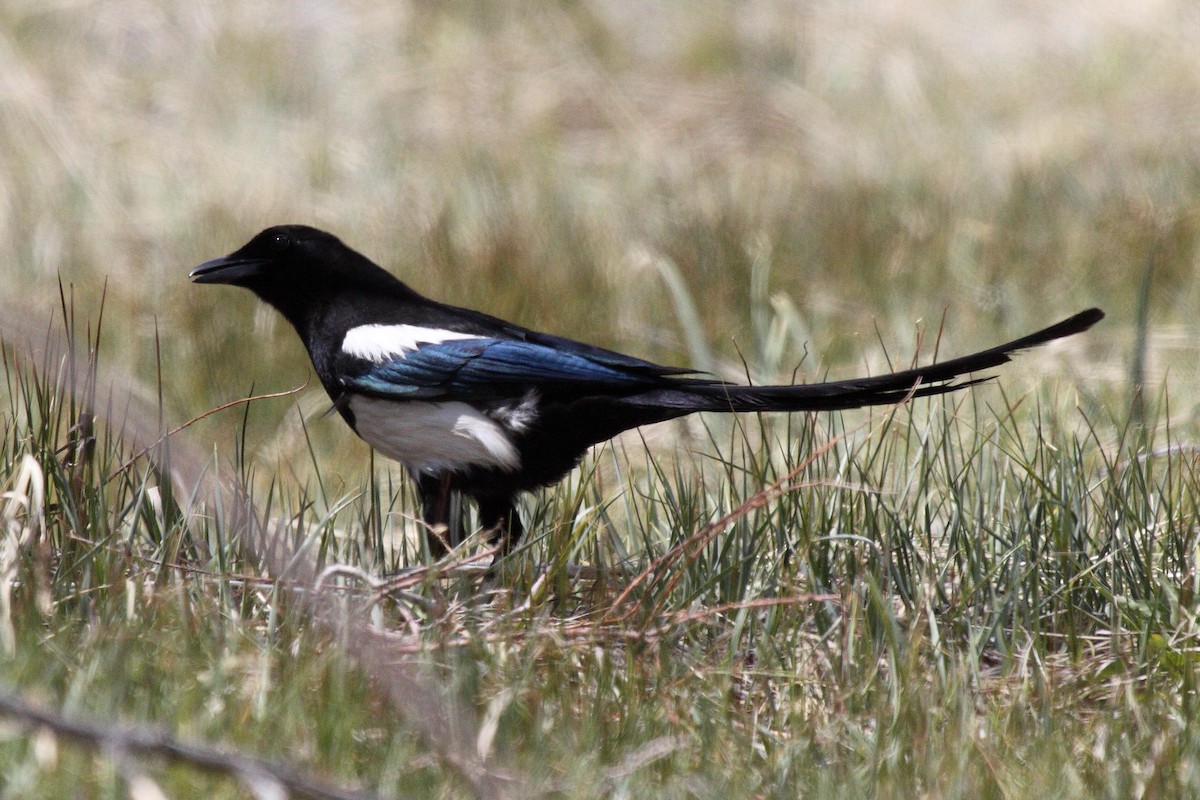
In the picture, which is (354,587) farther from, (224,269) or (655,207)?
(655,207)

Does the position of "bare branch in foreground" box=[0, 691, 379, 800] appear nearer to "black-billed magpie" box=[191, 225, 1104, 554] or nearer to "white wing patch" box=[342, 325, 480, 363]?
"black-billed magpie" box=[191, 225, 1104, 554]

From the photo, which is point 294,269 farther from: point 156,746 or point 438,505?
point 156,746

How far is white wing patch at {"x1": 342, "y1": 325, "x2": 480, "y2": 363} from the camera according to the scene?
3693 mm

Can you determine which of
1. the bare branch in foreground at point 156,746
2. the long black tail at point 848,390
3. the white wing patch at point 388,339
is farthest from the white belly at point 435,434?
the bare branch in foreground at point 156,746

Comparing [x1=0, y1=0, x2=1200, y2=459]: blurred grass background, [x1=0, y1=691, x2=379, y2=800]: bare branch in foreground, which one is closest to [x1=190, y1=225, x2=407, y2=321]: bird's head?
[x1=0, y1=0, x2=1200, y2=459]: blurred grass background

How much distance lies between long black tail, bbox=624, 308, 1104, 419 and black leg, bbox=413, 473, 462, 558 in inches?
20.2

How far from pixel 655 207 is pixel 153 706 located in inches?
222

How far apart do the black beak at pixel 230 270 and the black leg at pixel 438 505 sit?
2.39ft

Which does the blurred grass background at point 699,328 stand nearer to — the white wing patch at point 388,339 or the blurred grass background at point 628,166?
the blurred grass background at point 628,166

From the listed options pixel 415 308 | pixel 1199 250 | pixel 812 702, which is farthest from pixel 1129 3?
pixel 812 702

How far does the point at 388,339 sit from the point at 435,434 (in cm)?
26

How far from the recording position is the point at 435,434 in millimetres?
3770

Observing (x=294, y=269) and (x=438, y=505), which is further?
(x=294, y=269)

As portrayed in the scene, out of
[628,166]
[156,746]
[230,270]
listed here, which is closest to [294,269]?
[230,270]
